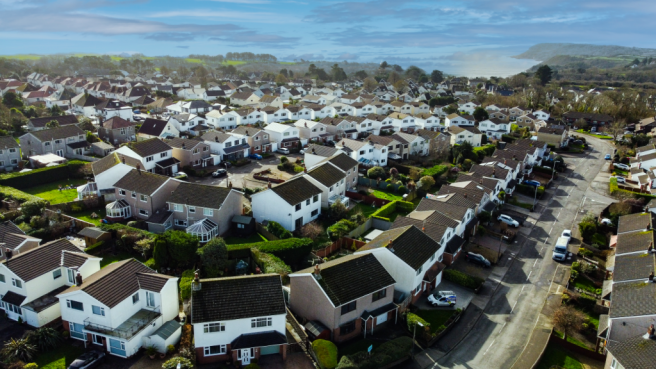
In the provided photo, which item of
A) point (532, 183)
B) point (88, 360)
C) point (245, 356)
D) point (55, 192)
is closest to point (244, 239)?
point (245, 356)

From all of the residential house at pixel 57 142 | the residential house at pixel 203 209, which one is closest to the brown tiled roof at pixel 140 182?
the residential house at pixel 203 209

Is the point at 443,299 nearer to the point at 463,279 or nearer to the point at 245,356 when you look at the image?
the point at 463,279

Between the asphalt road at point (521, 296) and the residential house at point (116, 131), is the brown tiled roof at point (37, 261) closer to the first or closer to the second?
the asphalt road at point (521, 296)

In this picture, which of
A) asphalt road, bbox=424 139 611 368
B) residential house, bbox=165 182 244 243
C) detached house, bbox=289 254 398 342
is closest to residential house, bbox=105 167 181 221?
residential house, bbox=165 182 244 243

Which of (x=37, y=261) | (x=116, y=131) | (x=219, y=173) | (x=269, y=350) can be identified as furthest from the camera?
(x=116, y=131)

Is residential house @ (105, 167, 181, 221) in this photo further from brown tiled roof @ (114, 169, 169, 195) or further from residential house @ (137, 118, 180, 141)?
residential house @ (137, 118, 180, 141)

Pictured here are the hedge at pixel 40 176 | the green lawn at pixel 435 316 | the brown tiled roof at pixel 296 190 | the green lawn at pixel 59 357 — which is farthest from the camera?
the hedge at pixel 40 176
